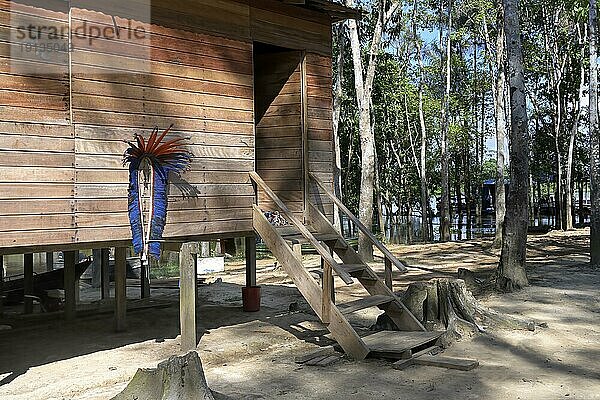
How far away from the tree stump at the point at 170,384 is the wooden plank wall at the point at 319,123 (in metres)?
4.52

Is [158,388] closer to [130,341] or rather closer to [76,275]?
[130,341]

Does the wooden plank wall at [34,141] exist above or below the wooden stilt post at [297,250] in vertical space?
above

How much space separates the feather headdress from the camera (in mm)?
7566

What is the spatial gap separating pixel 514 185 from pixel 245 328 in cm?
597

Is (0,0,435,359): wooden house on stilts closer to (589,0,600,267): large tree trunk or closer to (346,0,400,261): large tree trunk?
(589,0,600,267): large tree trunk

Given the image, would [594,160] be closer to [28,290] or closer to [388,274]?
[388,274]

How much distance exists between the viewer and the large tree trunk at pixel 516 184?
12.9 m

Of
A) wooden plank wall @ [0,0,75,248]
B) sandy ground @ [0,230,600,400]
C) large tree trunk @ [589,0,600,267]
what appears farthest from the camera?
large tree trunk @ [589,0,600,267]

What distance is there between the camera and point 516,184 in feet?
42.7

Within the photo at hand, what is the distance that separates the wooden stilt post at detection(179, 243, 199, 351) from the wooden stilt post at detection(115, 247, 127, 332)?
2423 millimetres

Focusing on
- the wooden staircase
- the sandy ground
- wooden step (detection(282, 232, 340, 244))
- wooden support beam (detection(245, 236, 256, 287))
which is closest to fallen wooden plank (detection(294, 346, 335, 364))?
the sandy ground

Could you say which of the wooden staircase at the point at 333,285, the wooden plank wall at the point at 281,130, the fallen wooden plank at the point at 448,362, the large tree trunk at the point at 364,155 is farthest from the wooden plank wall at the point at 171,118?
the large tree trunk at the point at 364,155

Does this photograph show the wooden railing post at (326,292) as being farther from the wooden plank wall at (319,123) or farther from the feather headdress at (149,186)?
the feather headdress at (149,186)

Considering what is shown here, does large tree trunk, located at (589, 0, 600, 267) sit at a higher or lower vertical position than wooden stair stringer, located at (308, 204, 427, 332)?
higher
